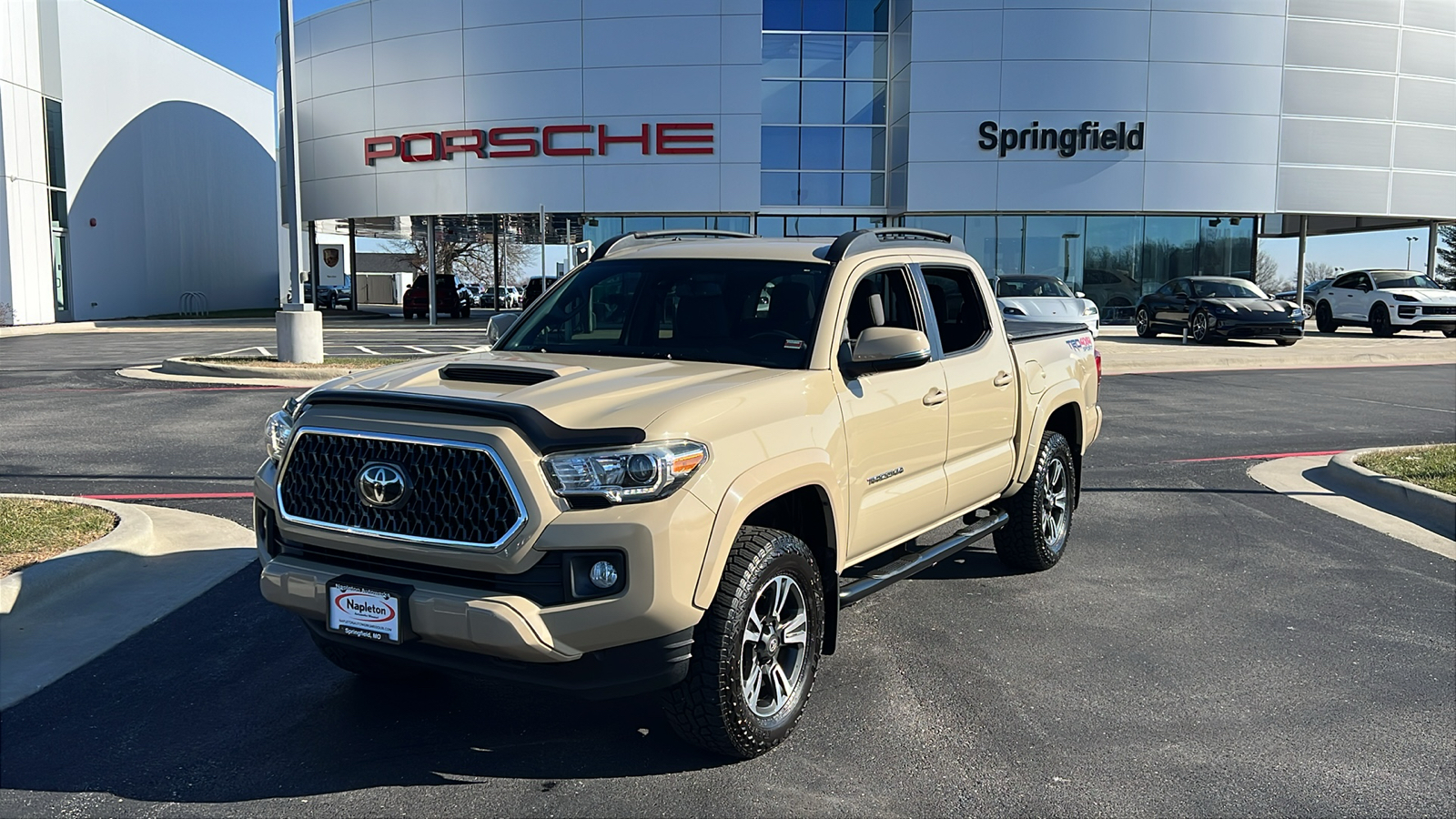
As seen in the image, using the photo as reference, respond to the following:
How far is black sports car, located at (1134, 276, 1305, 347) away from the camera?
25422 mm

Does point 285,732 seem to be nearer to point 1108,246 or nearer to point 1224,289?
point 1224,289

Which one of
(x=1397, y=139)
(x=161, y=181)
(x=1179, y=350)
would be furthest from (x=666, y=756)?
(x=161, y=181)

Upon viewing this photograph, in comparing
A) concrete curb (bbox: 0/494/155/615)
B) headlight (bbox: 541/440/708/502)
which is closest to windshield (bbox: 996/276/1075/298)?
concrete curb (bbox: 0/494/155/615)

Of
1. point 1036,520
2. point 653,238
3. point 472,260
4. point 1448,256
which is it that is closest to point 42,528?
point 653,238

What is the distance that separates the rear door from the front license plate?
2.78 metres

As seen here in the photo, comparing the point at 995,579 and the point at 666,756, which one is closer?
the point at 666,756

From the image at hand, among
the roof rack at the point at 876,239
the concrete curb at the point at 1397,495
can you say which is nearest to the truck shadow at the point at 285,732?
the roof rack at the point at 876,239

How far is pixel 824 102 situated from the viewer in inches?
1393

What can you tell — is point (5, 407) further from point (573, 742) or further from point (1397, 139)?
point (1397, 139)

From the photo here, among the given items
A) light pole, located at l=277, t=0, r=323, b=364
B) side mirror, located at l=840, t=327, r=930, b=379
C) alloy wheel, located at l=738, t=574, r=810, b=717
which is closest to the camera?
alloy wheel, located at l=738, t=574, r=810, b=717

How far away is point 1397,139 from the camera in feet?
113

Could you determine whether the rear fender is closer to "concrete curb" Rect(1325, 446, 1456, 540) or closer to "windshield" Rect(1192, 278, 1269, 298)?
"concrete curb" Rect(1325, 446, 1456, 540)

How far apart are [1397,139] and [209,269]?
162ft

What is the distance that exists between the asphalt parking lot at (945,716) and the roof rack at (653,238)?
212cm
